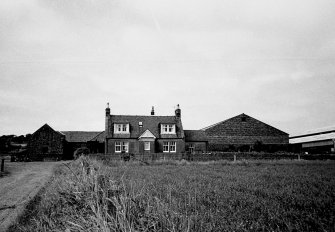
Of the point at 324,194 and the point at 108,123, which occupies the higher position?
the point at 108,123

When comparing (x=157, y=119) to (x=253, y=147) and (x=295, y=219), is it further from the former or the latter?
(x=295, y=219)

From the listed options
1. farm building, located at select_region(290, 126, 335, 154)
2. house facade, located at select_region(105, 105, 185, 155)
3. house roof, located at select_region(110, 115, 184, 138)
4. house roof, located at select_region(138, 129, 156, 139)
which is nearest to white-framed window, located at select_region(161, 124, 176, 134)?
house facade, located at select_region(105, 105, 185, 155)

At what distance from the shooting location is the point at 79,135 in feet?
178

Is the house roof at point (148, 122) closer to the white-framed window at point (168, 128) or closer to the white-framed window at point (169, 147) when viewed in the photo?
the white-framed window at point (168, 128)

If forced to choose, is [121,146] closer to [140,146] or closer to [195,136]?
[140,146]

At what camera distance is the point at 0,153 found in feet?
186

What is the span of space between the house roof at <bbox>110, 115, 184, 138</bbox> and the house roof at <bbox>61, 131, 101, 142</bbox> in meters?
14.3

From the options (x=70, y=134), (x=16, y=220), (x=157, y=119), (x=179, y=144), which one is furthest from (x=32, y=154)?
(x=16, y=220)

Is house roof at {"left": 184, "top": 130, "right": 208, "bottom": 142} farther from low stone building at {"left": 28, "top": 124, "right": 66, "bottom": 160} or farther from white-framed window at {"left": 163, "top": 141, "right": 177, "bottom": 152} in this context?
low stone building at {"left": 28, "top": 124, "right": 66, "bottom": 160}

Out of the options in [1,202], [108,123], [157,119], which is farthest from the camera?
[157,119]

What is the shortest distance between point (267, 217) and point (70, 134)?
5422 cm

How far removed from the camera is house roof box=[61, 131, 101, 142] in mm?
52588

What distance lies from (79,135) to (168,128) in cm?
2296

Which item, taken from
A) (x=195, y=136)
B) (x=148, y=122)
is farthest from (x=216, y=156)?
(x=148, y=122)
